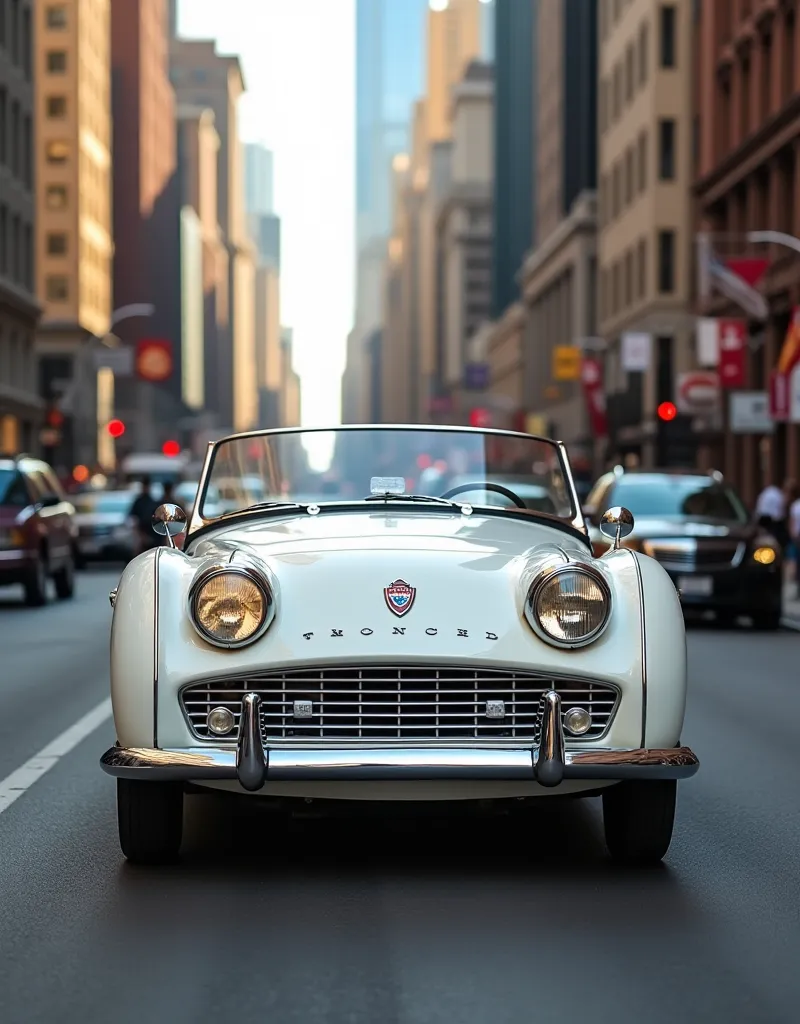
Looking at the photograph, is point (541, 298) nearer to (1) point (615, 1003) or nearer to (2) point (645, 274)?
(2) point (645, 274)

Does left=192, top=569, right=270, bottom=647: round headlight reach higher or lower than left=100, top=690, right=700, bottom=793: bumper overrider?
higher

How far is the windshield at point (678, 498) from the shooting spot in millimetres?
19375

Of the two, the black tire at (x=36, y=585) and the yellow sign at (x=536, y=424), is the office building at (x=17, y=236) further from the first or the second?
the black tire at (x=36, y=585)

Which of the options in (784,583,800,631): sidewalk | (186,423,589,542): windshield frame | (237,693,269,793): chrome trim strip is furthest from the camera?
(784,583,800,631): sidewalk

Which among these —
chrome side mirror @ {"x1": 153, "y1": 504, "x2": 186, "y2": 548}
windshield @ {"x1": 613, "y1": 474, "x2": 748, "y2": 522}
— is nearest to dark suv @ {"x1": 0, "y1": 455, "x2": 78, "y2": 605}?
windshield @ {"x1": 613, "y1": 474, "x2": 748, "y2": 522}

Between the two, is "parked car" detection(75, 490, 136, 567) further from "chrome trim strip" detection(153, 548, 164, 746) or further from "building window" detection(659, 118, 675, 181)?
"building window" detection(659, 118, 675, 181)

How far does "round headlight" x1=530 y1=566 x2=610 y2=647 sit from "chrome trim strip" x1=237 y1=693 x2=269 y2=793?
3.10ft

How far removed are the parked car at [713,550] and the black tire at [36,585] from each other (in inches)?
267

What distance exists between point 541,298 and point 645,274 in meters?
35.5

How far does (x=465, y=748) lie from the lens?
231 inches

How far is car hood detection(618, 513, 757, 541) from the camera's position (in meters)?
18.6

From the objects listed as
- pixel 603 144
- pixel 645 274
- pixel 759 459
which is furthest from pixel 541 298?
pixel 759 459

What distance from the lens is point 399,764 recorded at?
5773 millimetres

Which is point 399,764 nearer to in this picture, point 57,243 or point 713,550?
point 713,550
